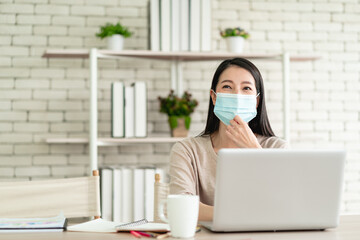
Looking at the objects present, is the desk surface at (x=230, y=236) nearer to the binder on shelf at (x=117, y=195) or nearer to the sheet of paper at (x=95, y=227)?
the sheet of paper at (x=95, y=227)

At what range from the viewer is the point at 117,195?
273 centimetres

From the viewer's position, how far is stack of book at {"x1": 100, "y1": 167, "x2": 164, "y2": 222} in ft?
8.95

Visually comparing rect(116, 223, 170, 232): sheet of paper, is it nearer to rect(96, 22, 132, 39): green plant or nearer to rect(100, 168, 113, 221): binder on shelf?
rect(100, 168, 113, 221): binder on shelf

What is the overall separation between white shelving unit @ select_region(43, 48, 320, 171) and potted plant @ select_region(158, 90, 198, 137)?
0.09 meters

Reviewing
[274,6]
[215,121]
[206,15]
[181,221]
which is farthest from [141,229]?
[274,6]

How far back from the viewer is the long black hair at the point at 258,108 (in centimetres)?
201

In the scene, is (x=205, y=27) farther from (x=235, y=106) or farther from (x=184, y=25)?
(x=235, y=106)

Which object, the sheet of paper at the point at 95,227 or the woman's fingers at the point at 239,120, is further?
the woman's fingers at the point at 239,120

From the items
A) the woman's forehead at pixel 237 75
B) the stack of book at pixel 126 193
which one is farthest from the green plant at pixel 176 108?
the woman's forehead at pixel 237 75

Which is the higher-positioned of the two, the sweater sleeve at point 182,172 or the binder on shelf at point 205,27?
the binder on shelf at point 205,27

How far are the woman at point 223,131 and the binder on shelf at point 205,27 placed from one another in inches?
32.3

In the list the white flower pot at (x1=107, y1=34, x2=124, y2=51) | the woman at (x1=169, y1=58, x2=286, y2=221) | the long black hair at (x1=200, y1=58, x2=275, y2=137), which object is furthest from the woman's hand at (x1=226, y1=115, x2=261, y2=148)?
the white flower pot at (x1=107, y1=34, x2=124, y2=51)

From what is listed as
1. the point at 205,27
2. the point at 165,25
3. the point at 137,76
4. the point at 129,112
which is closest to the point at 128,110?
the point at 129,112

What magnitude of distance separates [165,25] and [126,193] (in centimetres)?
100
